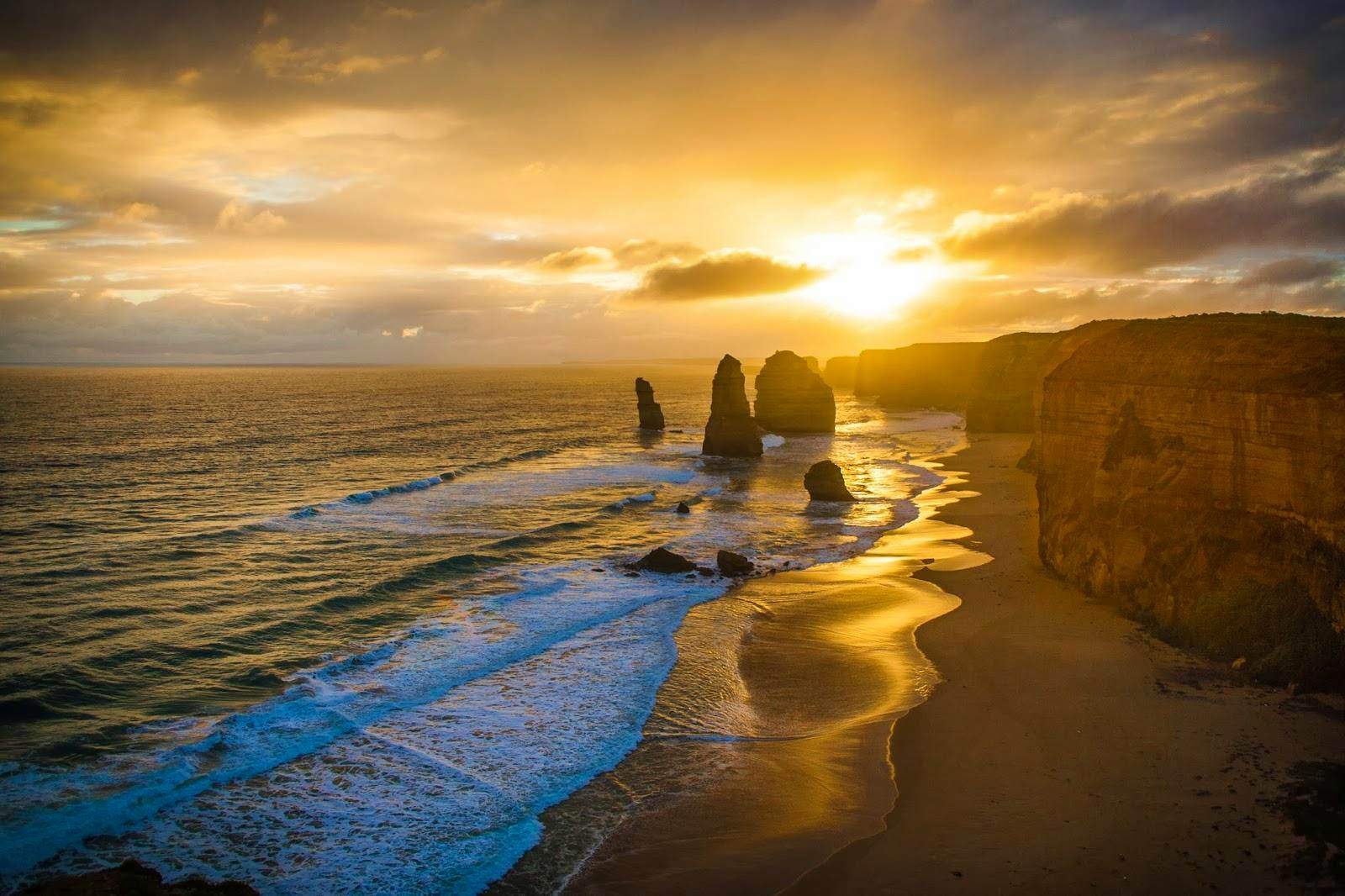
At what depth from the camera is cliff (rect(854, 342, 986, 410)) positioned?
12188cm

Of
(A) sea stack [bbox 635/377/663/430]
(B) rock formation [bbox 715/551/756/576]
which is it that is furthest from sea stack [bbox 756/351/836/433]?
(B) rock formation [bbox 715/551/756/576]

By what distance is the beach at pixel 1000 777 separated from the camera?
10.7 meters

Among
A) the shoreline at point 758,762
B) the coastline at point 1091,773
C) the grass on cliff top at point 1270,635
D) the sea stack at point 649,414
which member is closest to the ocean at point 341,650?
the shoreline at point 758,762

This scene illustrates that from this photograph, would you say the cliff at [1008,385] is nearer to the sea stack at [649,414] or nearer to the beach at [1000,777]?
the sea stack at [649,414]

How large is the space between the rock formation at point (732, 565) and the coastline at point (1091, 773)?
9.41 metres

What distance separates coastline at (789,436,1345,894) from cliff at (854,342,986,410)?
104 meters

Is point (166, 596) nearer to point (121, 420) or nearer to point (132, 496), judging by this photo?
point (132, 496)

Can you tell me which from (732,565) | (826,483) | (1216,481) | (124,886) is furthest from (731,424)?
(124,886)

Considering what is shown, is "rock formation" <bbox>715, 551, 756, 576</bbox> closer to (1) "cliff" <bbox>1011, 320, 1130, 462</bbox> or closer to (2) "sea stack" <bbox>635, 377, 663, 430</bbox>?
(1) "cliff" <bbox>1011, 320, 1130, 462</bbox>

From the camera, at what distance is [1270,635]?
1634 centimetres

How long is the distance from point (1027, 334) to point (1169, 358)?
62.9 metres

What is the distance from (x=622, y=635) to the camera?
73.0 ft

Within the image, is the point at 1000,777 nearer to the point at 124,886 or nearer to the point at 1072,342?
the point at 124,886

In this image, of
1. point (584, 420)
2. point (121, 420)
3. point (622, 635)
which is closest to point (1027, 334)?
point (584, 420)
